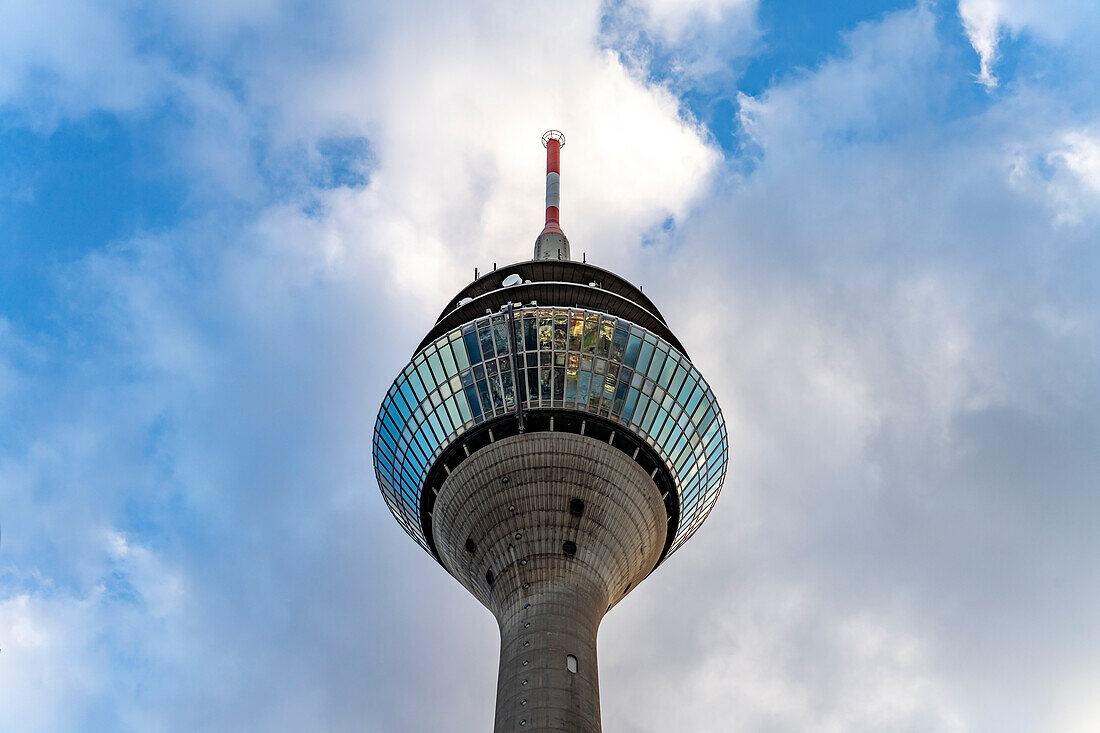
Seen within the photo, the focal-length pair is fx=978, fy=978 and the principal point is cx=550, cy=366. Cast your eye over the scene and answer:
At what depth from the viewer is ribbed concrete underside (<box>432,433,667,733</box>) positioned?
136 feet

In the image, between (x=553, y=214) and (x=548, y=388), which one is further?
(x=553, y=214)

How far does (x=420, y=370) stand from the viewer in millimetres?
49812

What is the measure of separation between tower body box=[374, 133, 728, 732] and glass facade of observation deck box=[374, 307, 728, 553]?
75 mm

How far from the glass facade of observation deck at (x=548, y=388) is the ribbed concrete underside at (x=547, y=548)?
2.01 m

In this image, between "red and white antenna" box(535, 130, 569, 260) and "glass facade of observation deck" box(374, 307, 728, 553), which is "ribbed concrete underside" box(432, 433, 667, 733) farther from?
"red and white antenna" box(535, 130, 569, 260)

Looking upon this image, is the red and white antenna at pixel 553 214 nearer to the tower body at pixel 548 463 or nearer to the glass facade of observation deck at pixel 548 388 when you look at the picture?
the tower body at pixel 548 463

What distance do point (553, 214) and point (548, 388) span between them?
18435mm

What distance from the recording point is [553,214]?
6184cm

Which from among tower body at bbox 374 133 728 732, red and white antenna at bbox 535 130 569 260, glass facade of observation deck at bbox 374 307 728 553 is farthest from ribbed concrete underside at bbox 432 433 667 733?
red and white antenna at bbox 535 130 569 260

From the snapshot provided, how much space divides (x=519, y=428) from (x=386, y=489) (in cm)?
1023

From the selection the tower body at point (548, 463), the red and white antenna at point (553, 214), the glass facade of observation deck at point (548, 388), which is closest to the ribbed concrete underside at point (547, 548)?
the tower body at point (548, 463)

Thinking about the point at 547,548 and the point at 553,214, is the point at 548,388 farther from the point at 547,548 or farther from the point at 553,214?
the point at 553,214

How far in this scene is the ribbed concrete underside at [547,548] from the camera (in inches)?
1630

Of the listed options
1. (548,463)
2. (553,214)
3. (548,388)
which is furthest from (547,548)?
(553,214)
